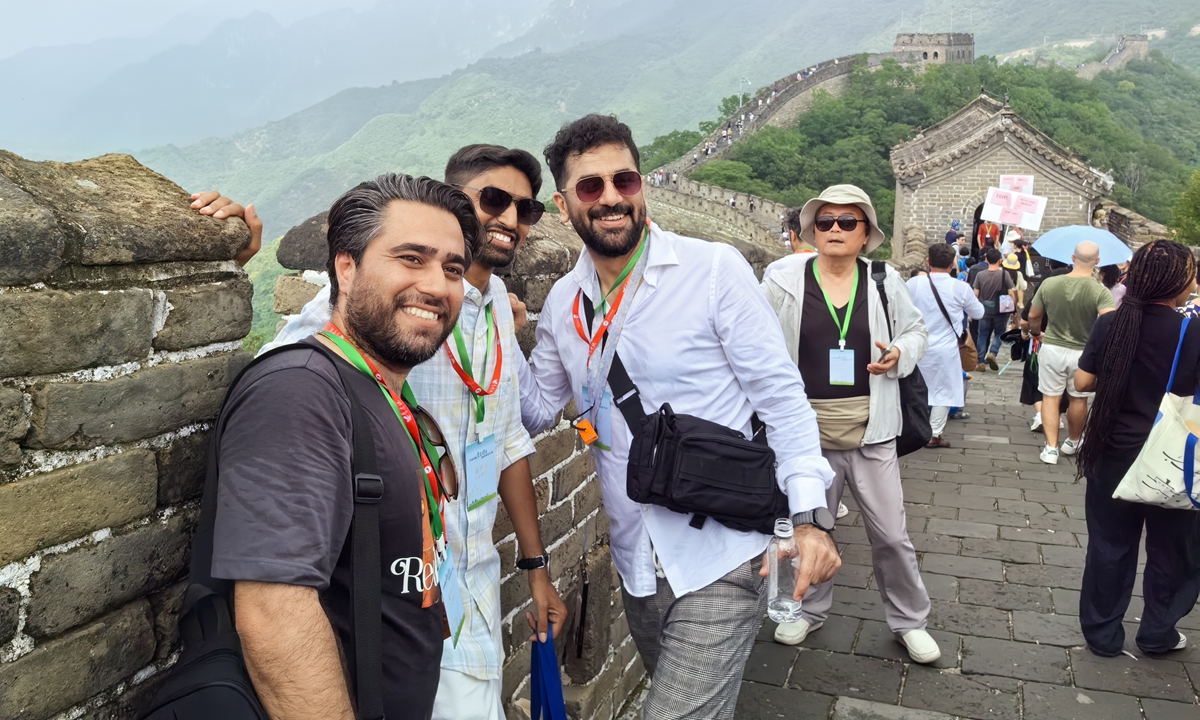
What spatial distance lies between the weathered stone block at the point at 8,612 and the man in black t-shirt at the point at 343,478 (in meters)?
0.30

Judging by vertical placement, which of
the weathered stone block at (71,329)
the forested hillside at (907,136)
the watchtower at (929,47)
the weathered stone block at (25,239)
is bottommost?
the forested hillside at (907,136)

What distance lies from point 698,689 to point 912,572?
1963 millimetres

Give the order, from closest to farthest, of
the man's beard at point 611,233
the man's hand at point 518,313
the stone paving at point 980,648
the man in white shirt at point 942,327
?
the man's beard at point 611,233 < the man's hand at point 518,313 < the stone paving at point 980,648 < the man in white shirt at point 942,327

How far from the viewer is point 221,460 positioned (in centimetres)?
147

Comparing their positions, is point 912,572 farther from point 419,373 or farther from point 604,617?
point 419,373

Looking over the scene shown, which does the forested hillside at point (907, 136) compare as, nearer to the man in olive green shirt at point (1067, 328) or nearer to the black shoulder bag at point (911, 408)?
the man in olive green shirt at point (1067, 328)

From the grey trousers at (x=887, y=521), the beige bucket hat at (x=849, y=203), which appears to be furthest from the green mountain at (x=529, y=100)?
the grey trousers at (x=887, y=521)

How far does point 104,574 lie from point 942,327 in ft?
21.6

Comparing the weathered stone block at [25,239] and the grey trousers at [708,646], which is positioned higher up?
the weathered stone block at [25,239]

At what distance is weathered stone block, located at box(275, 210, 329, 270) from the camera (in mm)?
2686

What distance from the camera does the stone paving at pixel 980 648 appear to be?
370 centimetres

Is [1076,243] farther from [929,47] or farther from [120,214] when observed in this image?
[929,47]

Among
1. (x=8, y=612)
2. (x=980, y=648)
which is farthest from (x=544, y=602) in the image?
(x=980, y=648)

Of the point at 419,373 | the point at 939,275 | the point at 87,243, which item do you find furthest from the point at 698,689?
the point at 939,275
